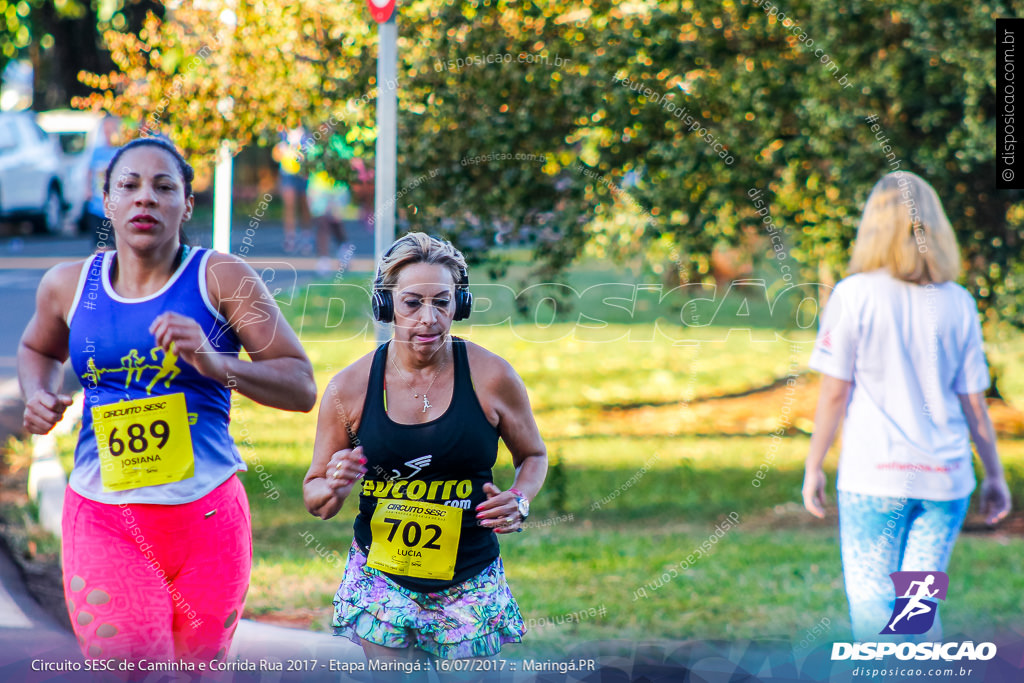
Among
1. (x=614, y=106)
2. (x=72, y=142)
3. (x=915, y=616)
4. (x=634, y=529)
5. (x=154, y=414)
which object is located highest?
(x=72, y=142)

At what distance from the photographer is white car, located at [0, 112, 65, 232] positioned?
677 inches

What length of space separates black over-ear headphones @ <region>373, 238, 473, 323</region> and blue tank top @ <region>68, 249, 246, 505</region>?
410 mm

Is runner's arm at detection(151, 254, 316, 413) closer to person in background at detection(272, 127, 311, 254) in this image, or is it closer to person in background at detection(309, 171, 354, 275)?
person in background at detection(272, 127, 311, 254)

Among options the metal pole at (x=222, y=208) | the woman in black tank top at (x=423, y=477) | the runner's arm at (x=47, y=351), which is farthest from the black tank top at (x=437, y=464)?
the metal pole at (x=222, y=208)

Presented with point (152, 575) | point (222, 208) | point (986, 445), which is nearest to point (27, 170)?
point (222, 208)

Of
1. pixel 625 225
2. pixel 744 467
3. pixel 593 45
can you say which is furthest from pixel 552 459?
pixel 593 45

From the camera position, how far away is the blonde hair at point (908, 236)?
3404 millimetres

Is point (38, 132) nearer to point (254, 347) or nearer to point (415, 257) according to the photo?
point (254, 347)

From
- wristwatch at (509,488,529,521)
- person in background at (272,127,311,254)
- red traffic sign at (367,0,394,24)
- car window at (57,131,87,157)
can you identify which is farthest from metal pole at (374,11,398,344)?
car window at (57,131,87,157)

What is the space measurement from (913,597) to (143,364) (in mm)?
2474

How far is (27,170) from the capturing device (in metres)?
17.3

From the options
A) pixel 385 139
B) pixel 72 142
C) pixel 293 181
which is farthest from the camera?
pixel 72 142

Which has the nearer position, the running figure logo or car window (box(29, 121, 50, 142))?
the running figure logo

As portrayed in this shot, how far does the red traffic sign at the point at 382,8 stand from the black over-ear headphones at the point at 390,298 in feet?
4.52
